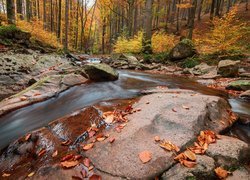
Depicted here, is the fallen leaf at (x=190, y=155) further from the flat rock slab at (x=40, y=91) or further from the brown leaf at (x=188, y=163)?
the flat rock slab at (x=40, y=91)

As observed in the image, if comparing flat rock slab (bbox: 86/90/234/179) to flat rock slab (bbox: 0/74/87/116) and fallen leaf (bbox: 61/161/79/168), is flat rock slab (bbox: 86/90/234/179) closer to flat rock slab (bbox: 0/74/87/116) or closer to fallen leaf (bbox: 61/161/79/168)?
fallen leaf (bbox: 61/161/79/168)

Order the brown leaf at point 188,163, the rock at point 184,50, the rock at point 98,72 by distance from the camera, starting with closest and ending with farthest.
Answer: the brown leaf at point 188,163 < the rock at point 98,72 < the rock at point 184,50

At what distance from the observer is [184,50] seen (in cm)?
1134

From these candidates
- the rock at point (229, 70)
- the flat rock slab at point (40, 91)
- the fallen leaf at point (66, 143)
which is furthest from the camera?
the rock at point (229, 70)

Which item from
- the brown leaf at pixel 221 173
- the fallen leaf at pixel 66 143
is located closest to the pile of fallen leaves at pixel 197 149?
the brown leaf at pixel 221 173

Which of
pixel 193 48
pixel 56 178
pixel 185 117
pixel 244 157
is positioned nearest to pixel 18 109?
pixel 56 178

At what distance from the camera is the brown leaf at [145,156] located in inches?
94.6

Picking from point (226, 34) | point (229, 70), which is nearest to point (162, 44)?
point (226, 34)

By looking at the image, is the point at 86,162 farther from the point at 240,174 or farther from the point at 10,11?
the point at 10,11

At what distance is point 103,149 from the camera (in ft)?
8.80

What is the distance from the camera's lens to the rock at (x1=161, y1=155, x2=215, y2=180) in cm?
220

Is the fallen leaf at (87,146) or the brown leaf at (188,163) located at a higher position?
the brown leaf at (188,163)

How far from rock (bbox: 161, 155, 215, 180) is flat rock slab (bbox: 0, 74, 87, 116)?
3599 mm

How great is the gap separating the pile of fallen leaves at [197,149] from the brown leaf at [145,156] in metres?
0.31
